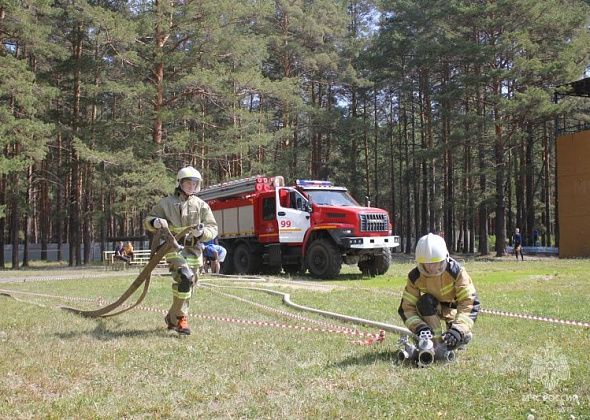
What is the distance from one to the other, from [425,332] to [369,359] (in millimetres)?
563

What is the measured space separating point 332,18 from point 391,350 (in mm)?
36852

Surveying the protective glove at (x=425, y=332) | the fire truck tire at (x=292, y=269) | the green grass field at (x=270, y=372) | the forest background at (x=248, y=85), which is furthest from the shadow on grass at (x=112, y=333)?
the forest background at (x=248, y=85)

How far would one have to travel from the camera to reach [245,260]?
1872 centimetres

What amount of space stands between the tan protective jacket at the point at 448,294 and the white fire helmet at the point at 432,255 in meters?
0.10

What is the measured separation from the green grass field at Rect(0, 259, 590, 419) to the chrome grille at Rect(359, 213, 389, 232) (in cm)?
758

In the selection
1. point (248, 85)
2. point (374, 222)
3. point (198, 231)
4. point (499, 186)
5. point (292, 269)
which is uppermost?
point (248, 85)

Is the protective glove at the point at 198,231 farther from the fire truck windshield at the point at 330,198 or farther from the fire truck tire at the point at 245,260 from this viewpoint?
the fire truck tire at the point at 245,260

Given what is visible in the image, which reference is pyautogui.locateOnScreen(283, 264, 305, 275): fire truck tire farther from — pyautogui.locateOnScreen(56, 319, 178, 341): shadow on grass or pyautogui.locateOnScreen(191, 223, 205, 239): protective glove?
pyautogui.locateOnScreen(191, 223, 205, 239): protective glove

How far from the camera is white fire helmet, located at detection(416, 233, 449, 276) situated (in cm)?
474

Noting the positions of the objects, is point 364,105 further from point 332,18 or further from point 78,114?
point 78,114

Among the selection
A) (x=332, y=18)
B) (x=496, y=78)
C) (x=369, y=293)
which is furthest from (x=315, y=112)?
(x=369, y=293)

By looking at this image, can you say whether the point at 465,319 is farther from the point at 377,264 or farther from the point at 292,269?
the point at 292,269

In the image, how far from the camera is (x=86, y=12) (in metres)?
23.4

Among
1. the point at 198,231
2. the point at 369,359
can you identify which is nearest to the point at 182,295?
the point at 198,231
